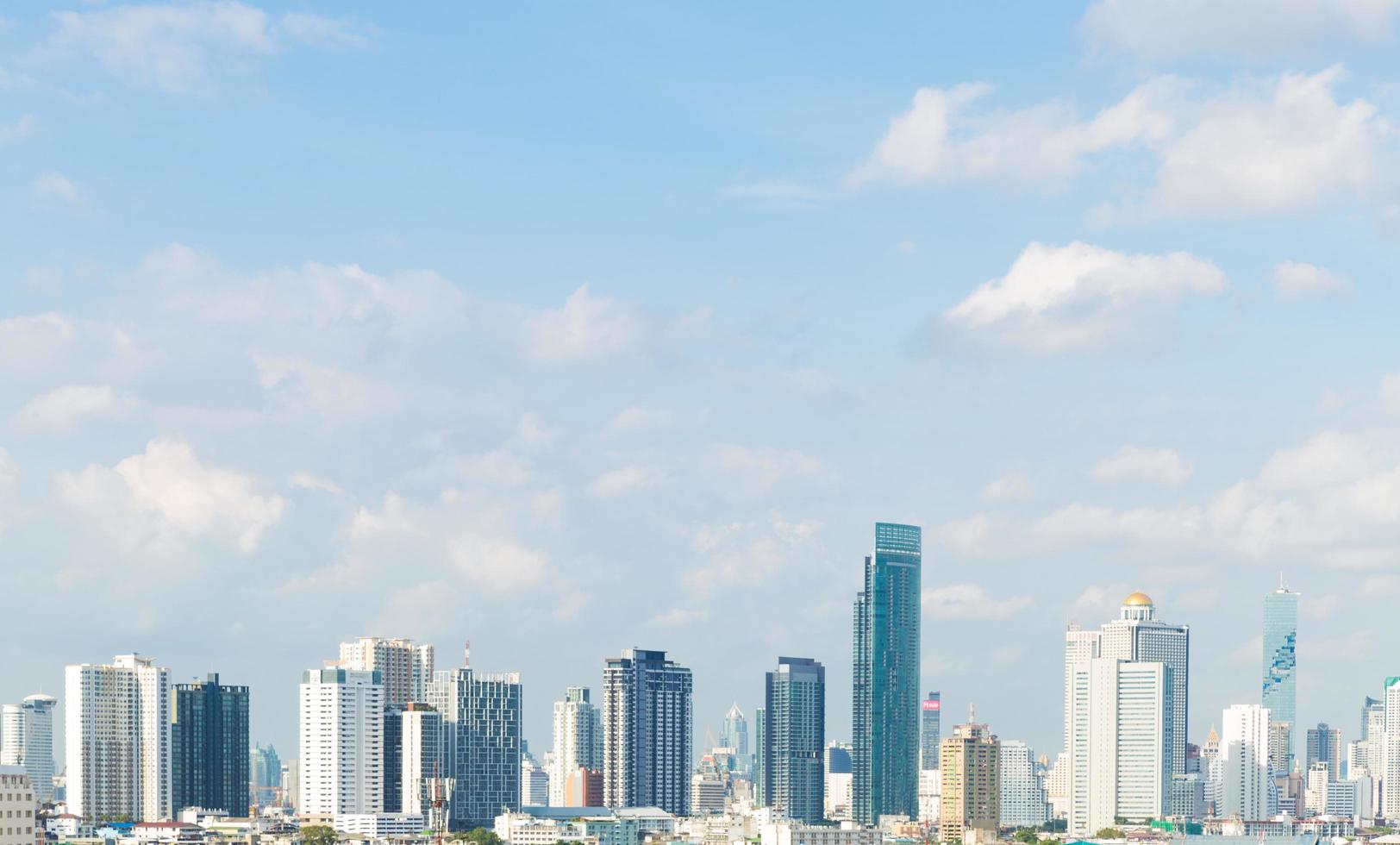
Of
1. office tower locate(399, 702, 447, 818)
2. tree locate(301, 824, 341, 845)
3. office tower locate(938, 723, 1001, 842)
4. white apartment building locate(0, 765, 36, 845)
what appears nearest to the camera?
white apartment building locate(0, 765, 36, 845)

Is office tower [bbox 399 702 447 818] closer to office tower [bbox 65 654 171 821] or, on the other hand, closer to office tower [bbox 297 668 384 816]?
office tower [bbox 297 668 384 816]

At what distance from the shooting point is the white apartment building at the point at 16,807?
172 ft

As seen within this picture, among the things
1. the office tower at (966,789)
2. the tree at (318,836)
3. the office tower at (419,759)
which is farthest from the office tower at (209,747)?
the office tower at (966,789)

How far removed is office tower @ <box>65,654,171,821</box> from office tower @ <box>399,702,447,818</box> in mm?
19230

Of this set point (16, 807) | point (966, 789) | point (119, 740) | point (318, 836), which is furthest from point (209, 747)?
point (16, 807)

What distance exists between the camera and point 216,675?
188750 millimetres

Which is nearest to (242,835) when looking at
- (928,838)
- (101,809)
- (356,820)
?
(356,820)

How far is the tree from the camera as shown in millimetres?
150000

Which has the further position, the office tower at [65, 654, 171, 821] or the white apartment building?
the office tower at [65, 654, 171, 821]

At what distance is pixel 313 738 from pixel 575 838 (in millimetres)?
29287

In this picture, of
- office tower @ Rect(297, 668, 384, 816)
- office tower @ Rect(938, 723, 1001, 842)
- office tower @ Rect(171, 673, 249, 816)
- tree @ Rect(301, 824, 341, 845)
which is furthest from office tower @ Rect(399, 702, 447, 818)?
office tower @ Rect(938, 723, 1001, 842)

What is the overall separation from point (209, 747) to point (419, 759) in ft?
58.5

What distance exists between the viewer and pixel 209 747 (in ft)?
612

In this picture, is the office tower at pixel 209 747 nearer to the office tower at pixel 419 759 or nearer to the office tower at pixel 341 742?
the office tower at pixel 341 742
